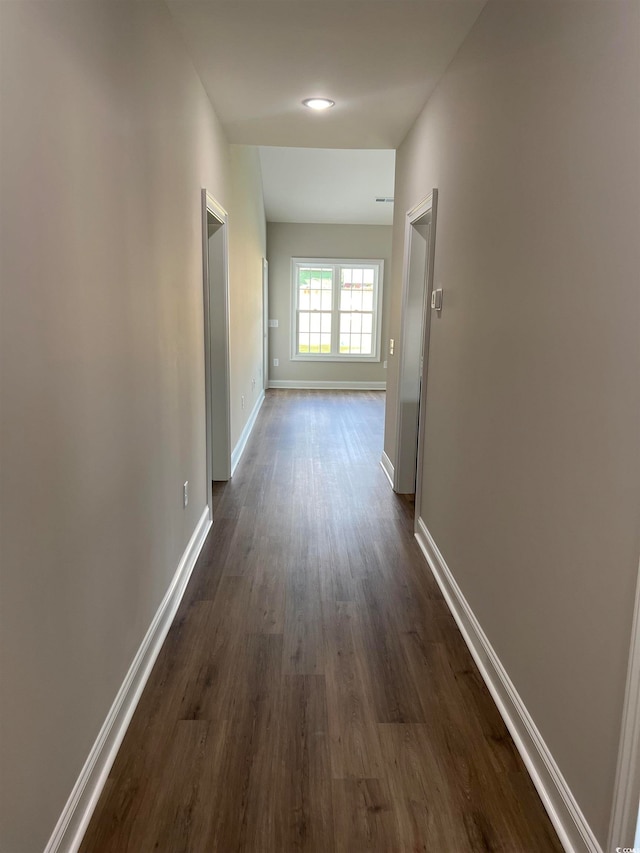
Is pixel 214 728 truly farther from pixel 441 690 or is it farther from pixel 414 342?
pixel 414 342

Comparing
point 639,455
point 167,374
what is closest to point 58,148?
point 167,374

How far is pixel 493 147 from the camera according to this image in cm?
230

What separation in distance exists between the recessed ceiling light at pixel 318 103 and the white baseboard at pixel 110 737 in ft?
9.01

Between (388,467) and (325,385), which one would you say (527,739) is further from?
(325,385)

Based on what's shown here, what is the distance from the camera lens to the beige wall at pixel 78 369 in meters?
1.20

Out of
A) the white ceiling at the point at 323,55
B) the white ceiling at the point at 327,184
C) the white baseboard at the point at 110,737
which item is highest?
the white ceiling at the point at 327,184

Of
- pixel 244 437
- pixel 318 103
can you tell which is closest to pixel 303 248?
pixel 244 437

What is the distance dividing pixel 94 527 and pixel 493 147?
2.04m

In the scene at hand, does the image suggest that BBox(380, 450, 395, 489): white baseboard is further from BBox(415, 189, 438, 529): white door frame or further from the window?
the window

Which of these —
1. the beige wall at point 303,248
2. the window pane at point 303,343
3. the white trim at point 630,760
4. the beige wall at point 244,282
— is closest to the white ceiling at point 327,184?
the beige wall at point 303,248

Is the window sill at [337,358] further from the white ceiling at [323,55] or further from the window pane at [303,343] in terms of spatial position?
the white ceiling at [323,55]

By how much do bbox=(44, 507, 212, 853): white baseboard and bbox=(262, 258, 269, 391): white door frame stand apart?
6384 mm

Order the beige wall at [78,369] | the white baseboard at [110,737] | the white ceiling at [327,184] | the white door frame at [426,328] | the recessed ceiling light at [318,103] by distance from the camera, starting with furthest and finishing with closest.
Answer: the white ceiling at [327,184] < the recessed ceiling light at [318,103] < the white door frame at [426,328] < the white baseboard at [110,737] < the beige wall at [78,369]

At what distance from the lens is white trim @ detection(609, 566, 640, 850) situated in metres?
1.26
